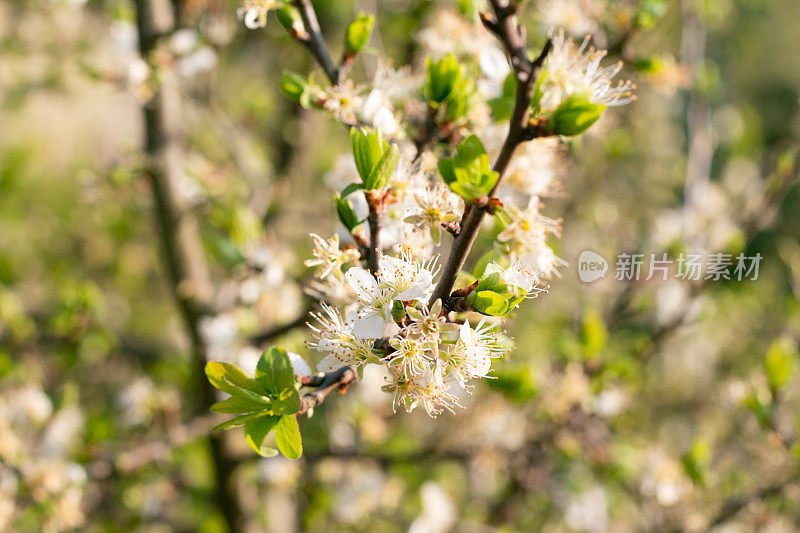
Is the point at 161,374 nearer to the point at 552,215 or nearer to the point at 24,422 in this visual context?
the point at 24,422

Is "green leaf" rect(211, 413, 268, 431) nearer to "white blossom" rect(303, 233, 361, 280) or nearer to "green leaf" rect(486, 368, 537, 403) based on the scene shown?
"white blossom" rect(303, 233, 361, 280)

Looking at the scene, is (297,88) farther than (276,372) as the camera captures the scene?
Yes

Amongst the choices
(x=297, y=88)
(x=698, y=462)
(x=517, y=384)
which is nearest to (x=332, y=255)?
(x=297, y=88)

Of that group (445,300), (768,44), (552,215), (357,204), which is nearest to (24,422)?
(357,204)

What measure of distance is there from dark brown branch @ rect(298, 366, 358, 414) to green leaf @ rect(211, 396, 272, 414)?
0.16ft

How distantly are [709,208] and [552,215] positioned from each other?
58.6 inches

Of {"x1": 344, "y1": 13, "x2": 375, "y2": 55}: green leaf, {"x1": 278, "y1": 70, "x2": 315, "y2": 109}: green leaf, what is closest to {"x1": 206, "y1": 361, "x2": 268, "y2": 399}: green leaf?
{"x1": 278, "y1": 70, "x2": 315, "y2": 109}: green leaf

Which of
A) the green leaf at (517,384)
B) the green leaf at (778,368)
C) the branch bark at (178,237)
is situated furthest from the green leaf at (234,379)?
the green leaf at (778,368)

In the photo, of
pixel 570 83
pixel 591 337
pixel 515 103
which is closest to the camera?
pixel 515 103

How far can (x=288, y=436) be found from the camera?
73cm

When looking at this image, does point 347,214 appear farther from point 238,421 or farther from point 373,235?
point 238,421

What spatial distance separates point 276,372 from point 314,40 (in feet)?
1.89

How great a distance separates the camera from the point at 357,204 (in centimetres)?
88

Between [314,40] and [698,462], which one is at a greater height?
[314,40]
